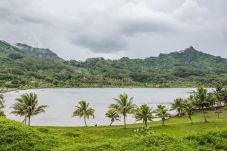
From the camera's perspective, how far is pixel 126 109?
91.9 m

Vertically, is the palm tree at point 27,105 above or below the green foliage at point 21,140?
above

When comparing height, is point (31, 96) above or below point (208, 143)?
above

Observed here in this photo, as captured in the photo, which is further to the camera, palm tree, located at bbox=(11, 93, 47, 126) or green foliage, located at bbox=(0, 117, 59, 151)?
palm tree, located at bbox=(11, 93, 47, 126)

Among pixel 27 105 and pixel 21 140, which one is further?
pixel 27 105

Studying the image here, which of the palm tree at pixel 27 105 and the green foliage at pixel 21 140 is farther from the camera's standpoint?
the palm tree at pixel 27 105

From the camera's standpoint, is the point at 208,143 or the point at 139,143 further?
the point at 208,143

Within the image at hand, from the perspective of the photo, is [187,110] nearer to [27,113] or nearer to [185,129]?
[185,129]

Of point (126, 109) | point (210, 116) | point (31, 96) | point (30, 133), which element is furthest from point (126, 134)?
point (30, 133)

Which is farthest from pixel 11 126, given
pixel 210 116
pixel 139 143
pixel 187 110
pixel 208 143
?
pixel 210 116

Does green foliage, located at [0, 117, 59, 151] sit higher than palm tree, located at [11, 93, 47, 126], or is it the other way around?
palm tree, located at [11, 93, 47, 126]

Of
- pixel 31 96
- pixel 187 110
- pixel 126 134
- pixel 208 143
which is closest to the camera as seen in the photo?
pixel 208 143

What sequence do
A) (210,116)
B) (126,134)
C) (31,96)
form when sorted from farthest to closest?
(210,116) → (31,96) → (126,134)

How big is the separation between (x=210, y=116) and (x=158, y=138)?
86692 millimetres

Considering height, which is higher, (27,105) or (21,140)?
(27,105)
